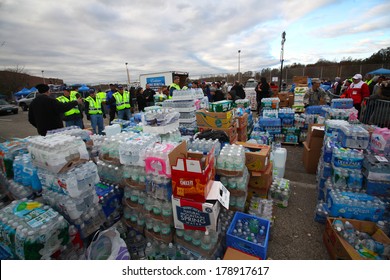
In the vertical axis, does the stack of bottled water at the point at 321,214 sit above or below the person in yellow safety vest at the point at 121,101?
below

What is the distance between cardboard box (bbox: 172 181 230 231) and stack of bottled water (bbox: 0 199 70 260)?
1312mm

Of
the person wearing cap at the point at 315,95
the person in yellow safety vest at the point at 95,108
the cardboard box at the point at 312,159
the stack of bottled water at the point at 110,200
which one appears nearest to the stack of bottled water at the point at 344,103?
the person wearing cap at the point at 315,95

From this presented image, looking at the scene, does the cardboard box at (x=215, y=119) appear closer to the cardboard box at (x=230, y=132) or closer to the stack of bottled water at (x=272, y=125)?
the cardboard box at (x=230, y=132)

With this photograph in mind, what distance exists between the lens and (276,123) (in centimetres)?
709

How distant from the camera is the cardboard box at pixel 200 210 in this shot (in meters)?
2.17

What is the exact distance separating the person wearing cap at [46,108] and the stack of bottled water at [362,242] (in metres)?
5.53

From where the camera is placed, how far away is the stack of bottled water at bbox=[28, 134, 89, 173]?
7.80 feet

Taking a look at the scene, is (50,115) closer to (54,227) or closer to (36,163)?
(36,163)

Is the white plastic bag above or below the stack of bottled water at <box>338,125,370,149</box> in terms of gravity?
below

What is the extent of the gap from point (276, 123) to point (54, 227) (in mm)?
6953

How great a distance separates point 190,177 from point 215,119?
3.05m

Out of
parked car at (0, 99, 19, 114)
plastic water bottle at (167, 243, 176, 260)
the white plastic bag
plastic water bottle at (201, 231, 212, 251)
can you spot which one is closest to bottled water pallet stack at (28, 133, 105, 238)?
the white plastic bag

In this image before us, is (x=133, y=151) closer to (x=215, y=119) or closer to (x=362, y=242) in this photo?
(x=215, y=119)

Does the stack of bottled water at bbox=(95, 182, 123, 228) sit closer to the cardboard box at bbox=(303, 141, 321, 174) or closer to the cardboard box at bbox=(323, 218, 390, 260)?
the cardboard box at bbox=(323, 218, 390, 260)
